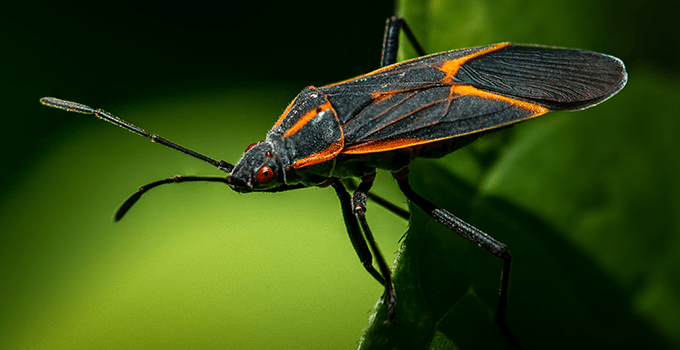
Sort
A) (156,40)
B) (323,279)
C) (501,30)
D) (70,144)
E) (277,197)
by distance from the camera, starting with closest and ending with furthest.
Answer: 1. (501,30)
2. (323,279)
3. (277,197)
4. (70,144)
5. (156,40)

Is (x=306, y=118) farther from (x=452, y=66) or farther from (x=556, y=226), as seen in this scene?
(x=556, y=226)

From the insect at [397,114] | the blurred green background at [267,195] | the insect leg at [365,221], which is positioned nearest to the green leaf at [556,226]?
the blurred green background at [267,195]

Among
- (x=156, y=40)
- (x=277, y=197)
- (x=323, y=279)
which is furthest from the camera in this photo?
(x=156, y=40)

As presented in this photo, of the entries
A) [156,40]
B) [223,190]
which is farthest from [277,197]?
[156,40]

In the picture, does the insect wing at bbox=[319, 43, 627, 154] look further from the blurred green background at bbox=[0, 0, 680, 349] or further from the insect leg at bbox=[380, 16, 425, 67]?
the insect leg at bbox=[380, 16, 425, 67]

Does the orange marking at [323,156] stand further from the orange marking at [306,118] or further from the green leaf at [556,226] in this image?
the green leaf at [556,226]

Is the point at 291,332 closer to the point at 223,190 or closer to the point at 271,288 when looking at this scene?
the point at 271,288

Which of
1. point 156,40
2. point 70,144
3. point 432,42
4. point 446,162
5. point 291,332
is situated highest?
point 156,40

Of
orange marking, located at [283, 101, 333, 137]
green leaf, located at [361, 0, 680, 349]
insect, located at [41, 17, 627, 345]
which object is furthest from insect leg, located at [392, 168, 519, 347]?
orange marking, located at [283, 101, 333, 137]
